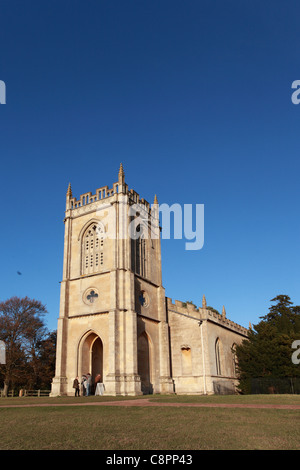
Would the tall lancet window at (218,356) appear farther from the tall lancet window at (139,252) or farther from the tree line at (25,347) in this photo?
the tree line at (25,347)

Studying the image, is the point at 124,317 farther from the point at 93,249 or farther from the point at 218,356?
the point at 218,356

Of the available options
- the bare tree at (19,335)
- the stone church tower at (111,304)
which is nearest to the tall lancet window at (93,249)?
the stone church tower at (111,304)

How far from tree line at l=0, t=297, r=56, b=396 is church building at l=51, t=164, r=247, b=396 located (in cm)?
1171

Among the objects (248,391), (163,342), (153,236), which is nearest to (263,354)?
(248,391)

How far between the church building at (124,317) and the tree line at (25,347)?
38.4ft

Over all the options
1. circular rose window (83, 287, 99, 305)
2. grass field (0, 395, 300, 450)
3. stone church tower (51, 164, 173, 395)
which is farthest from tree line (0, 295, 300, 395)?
grass field (0, 395, 300, 450)

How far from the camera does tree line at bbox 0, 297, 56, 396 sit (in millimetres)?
41531

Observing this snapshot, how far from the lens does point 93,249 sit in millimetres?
35531

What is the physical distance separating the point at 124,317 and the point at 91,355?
20.4 feet

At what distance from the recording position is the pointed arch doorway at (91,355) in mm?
32469

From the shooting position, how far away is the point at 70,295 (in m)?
35.0

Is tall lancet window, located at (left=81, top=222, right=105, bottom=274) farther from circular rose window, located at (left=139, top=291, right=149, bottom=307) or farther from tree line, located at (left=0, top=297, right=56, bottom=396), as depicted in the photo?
tree line, located at (left=0, top=297, right=56, bottom=396)
